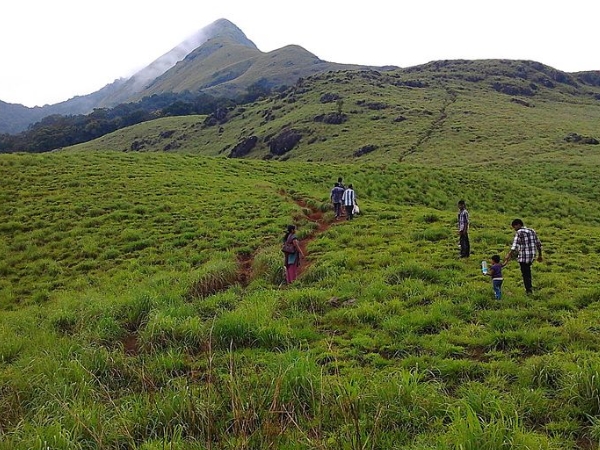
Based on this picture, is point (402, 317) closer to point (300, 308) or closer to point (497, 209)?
point (300, 308)

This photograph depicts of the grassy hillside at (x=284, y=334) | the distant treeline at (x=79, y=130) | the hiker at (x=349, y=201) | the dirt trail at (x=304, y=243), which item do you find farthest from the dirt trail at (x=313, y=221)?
the distant treeline at (x=79, y=130)

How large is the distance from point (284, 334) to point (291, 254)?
5.17 metres

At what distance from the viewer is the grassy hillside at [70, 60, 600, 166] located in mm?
71062

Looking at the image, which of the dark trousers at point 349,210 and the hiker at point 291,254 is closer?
the hiker at point 291,254

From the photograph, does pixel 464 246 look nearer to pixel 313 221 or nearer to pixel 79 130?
pixel 313 221

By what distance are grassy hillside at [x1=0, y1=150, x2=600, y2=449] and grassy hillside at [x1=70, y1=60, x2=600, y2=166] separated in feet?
150

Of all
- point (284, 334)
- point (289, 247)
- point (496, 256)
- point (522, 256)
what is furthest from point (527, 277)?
point (289, 247)

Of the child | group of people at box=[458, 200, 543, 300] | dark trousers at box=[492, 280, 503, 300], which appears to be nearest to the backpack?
group of people at box=[458, 200, 543, 300]

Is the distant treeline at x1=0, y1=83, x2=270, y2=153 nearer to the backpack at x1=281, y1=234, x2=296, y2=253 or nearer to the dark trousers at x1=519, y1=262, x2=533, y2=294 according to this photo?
the backpack at x1=281, y1=234, x2=296, y2=253

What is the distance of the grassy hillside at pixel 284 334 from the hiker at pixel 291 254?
1.74 ft

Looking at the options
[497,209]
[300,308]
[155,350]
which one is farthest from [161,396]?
[497,209]

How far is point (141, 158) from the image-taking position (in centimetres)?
4112

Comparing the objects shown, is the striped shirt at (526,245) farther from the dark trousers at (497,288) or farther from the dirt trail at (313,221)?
the dirt trail at (313,221)

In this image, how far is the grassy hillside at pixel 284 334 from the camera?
589 cm
